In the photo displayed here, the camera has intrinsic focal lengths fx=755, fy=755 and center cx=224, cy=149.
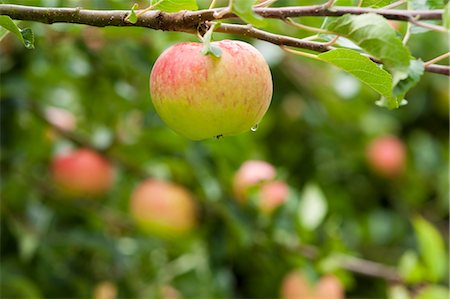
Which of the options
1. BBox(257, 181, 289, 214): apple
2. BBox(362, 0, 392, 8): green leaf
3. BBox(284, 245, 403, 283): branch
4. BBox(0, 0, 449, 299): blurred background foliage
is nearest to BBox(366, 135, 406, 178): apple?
BBox(0, 0, 449, 299): blurred background foliage

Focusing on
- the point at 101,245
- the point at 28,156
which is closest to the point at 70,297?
the point at 101,245

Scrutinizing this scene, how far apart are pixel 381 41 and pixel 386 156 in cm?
157

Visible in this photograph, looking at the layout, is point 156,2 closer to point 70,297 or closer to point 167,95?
point 167,95

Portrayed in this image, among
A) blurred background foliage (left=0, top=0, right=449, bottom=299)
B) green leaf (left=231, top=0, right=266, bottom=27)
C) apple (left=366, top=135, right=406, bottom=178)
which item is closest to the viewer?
green leaf (left=231, top=0, right=266, bottom=27)

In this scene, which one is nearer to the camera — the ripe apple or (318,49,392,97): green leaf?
(318,49,392,97): green leaf

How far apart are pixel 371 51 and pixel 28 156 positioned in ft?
3.79

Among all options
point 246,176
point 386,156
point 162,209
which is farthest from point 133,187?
point 386,156

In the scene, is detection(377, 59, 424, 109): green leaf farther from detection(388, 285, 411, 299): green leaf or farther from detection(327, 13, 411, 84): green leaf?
detection(388, 285, 411, 299): green leaf

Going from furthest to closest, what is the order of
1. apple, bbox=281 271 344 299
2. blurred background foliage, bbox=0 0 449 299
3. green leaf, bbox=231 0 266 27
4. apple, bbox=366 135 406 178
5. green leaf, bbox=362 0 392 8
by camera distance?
apple, bbox=366 135 406 178, apple, bbox=281 271 344 299, blurred background foliage, bbox=0 0 449 299, green leaf, bbox=362 0 392 8, green leaf, bbox=231 0 266 27

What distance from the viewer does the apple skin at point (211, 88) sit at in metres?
0.70

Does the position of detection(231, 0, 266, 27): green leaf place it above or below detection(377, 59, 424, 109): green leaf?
above

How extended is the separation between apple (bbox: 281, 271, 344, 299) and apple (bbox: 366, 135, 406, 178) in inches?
22.6

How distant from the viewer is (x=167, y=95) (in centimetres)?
71

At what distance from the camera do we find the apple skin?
2.28ft
